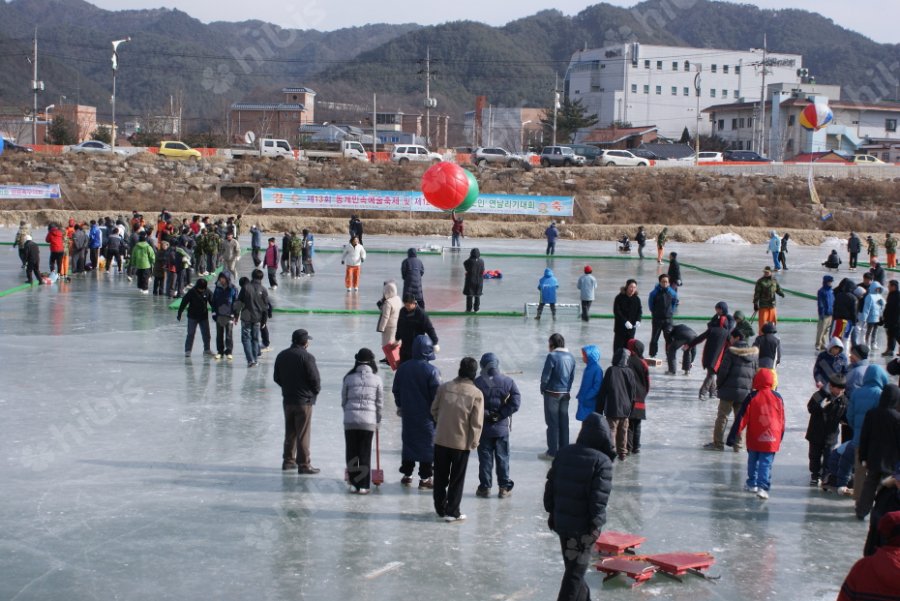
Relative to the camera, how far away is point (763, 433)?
9188 mm

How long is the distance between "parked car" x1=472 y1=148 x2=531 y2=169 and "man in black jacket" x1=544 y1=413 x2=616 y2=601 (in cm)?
5470

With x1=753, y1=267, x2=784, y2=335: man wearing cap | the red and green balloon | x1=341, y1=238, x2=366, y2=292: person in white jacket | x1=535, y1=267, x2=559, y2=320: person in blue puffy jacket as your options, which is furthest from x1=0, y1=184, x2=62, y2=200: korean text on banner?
x1=753, y1=267, x2=784, y2=335: man wearing cap

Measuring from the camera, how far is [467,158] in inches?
2502

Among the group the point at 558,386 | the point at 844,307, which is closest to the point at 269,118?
the point at 844,307

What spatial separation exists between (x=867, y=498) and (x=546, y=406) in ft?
10.1

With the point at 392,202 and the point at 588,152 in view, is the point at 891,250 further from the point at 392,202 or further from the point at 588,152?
the point at 588,152

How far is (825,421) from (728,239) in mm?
36870

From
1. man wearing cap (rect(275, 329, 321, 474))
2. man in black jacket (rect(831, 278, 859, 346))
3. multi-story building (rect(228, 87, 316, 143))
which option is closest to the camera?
man wearing cap (rect(275, 329, 321, 474))

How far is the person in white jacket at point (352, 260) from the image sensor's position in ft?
73.9

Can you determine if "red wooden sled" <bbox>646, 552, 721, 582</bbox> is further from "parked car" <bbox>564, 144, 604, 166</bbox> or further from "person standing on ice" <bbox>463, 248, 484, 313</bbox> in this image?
"parked car" <bbox>564, 144, 604, 166</bbox>

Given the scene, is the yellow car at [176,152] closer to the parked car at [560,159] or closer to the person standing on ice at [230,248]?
the parked car at [560,159]

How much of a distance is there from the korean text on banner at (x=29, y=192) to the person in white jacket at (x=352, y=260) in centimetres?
2679

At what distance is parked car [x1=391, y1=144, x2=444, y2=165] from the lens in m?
60.4

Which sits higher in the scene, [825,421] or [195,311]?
[195,311]
